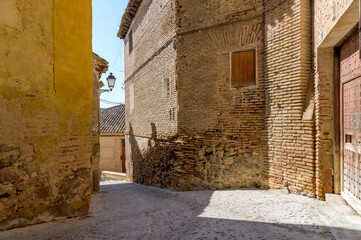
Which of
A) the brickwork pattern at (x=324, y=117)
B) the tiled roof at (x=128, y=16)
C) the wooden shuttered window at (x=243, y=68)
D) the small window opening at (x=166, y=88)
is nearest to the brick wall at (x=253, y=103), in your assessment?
the brickwork pattern at (x=324, y=117)

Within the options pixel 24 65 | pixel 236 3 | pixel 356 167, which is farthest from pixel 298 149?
pixel 24 65

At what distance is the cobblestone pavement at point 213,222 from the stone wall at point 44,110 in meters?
0.37

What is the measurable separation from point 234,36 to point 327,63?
2.54 m

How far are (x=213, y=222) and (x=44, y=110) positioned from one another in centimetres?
288

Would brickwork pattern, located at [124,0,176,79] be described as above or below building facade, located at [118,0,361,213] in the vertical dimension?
above

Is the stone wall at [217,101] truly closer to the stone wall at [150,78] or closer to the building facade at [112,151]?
the stone wall at [150,78]

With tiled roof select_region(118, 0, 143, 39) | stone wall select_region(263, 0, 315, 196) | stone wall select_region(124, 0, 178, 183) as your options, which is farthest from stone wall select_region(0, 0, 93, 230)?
tiled roof select_region(118, 0, 143, 39)

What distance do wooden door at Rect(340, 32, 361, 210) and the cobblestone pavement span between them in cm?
46

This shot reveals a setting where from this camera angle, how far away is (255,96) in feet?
20.0

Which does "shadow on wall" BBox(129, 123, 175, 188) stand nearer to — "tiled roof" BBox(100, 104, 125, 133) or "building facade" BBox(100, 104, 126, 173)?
"tiled roof" BBox(100, 104, 125, 133)

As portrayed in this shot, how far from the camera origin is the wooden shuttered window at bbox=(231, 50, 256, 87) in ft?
20.5

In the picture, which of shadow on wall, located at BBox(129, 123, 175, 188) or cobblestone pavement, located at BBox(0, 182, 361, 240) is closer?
cobblestone pavement, located at BBox(0, 182, 361, 240)

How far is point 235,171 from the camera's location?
21.1 feet

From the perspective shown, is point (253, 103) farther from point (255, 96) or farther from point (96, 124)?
point (96, 124)
